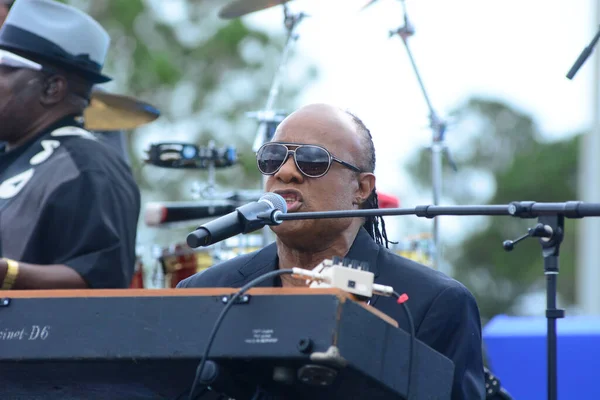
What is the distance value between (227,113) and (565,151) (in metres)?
14.6

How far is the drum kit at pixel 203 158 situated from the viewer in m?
5.55

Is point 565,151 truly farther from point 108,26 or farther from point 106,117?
point 106,117

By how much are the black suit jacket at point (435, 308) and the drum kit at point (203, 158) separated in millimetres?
1888

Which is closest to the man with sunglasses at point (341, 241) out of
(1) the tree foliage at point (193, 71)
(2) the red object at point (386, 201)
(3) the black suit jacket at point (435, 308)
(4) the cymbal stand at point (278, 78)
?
(3) the black suit jacket at point (435, 308)

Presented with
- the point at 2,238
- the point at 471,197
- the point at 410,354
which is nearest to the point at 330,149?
the point at 410,354

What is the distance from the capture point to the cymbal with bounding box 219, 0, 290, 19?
552 cm

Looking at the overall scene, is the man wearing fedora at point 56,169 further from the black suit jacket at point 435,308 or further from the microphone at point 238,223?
the microphone at point 238,223

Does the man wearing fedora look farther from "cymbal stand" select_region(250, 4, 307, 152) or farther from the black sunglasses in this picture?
the black sunglasses

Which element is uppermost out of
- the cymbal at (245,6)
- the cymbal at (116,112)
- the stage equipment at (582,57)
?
the cymbal at (245,6)

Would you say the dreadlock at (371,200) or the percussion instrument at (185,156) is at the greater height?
the percussion instrument at (185,156)

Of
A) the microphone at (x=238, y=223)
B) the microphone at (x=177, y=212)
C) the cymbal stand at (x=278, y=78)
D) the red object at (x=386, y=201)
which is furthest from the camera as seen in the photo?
the cymbal stand at (x=278, y=78)

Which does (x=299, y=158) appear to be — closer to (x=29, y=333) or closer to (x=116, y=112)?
(x=29, y=333)

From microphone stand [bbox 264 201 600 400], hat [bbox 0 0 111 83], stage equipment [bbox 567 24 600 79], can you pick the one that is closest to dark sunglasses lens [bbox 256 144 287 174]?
microphone stand [bbox 264 201 600 400]

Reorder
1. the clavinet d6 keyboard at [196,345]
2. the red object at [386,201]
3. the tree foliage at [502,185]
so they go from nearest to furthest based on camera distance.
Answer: the clavinet d6 keyboard at [196,345] < the red object at [386,201] < the tree foliage at [502,185]
